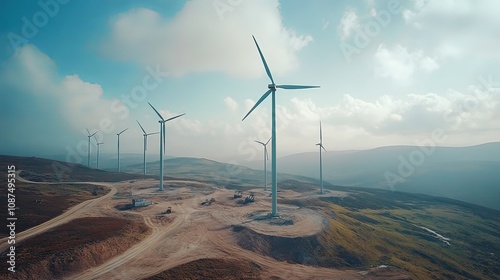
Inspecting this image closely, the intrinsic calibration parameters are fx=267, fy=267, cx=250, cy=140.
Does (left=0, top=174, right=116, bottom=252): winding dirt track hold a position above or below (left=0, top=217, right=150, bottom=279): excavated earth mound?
above

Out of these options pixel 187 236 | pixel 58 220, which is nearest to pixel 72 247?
pixel 187 236

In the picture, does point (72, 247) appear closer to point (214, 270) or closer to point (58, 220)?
point (214, 270)

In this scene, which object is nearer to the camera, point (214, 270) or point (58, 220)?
point (214, 270)

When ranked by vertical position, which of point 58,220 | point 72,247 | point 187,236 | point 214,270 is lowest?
point 214,270

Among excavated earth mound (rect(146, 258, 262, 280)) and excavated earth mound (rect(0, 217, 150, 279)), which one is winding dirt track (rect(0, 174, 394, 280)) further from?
excavated earth mound (rect(0, 217, 150, 279))

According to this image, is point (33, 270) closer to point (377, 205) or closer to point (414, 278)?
point (414, 278)

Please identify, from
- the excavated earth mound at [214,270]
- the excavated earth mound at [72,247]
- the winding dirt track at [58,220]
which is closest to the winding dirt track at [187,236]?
the winding dirt track at [58,220]

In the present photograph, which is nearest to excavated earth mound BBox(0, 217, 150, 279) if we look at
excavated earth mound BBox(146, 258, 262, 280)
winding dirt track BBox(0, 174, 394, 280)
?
winding dirt track BBox(0, 174, 394, 280)

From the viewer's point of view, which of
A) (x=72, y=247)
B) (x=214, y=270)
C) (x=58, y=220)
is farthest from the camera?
(x=58, y=220)

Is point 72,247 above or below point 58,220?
below
